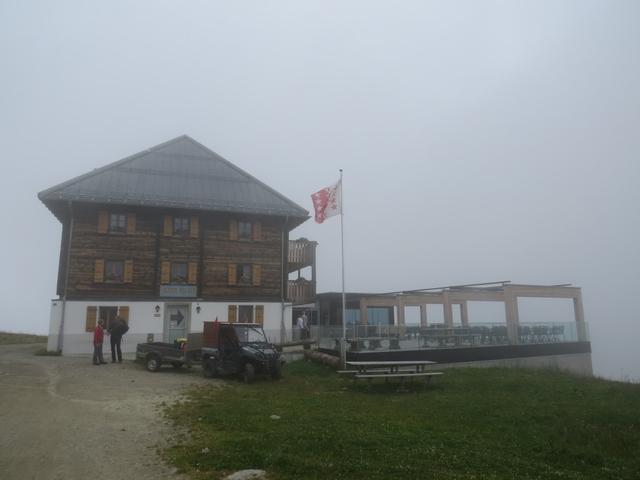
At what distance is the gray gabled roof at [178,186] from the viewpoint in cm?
2419

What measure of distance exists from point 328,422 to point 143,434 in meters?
3.32

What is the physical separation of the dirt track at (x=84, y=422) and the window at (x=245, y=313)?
8.95 metres

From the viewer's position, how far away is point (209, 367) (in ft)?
Answer: 54.0

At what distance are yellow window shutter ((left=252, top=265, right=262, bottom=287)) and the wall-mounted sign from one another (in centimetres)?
314

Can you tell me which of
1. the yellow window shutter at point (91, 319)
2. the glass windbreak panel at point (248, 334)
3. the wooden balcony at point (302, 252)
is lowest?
the glass windbreak panel at point (248, 334)

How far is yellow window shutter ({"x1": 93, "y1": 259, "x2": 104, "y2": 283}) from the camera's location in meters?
23.4

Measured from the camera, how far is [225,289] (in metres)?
25.6

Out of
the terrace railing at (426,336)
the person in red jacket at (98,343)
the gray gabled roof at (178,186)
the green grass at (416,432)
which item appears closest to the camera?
the green grass at (416,432)

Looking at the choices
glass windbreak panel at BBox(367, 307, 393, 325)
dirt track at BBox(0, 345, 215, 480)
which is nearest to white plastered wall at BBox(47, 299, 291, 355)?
dirt track at BBox(0, 345, 215, 480)

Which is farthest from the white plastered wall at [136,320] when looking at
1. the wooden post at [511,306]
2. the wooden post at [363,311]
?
the wooden post at [511,306]

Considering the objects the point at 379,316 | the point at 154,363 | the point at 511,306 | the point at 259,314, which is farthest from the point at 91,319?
the point at 511,306

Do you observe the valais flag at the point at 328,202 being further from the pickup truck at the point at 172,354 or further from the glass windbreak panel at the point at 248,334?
the pickup truck at the point at 172,354

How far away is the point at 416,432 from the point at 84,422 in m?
6.25

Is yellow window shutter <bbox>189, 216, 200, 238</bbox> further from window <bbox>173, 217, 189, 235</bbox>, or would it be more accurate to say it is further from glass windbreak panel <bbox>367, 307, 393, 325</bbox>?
glass windbreak panel <bbox>367, 307, 393, 325</bbox>
